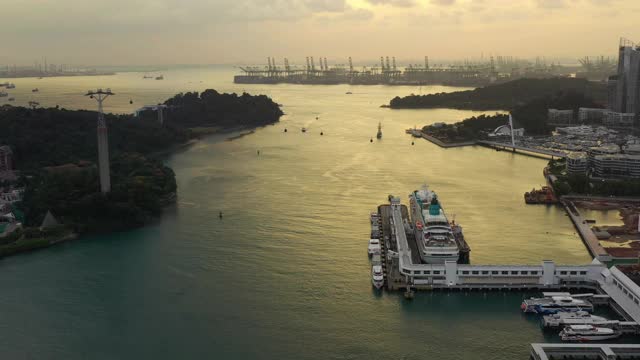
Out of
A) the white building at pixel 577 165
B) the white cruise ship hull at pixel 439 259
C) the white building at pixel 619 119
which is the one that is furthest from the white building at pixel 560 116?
the white cruise ship hull at pixel 439 259

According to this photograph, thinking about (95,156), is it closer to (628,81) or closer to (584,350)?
(584,350)

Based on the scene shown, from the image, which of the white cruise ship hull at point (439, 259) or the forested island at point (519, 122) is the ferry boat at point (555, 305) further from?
the forested island at point (519, 122)

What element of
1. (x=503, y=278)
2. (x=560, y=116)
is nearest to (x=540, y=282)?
(x=503, y=278)

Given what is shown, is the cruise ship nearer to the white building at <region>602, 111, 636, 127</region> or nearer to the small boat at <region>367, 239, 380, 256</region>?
the small boat at <region>367, 239, 380, 256</region>

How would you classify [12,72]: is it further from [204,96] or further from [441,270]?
[441,270]

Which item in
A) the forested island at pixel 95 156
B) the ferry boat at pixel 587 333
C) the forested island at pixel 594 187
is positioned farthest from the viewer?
the forested island at pixel 594 187

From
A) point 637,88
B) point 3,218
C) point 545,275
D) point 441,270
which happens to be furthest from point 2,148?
point 637,88

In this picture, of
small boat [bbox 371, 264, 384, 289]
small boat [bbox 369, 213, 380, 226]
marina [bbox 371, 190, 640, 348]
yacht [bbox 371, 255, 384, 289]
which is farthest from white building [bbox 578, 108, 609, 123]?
small boat [bbox 371, 264, 384, 289]
